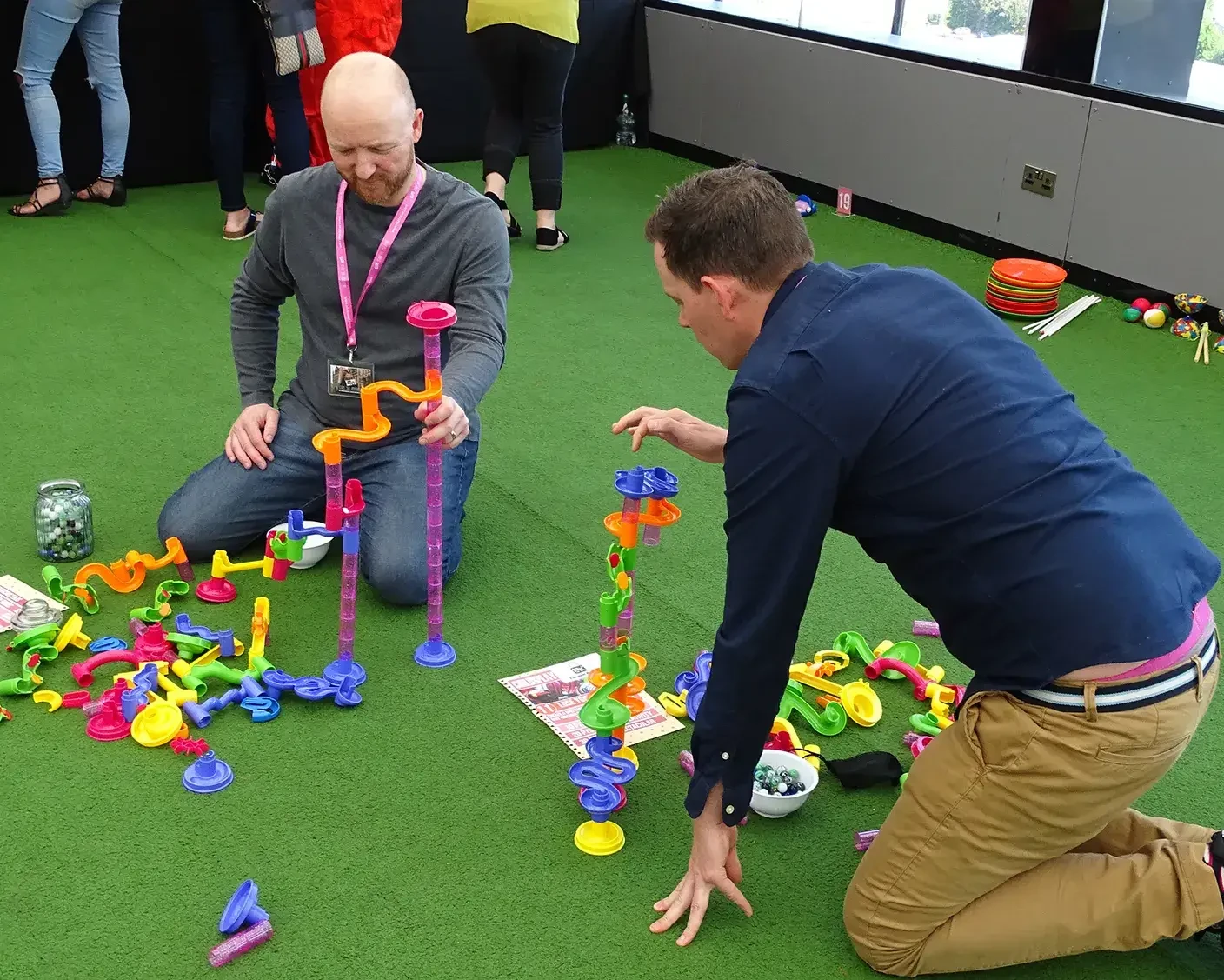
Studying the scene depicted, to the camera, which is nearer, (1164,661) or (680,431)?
(1164,661)

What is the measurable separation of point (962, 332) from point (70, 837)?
1.59 metres

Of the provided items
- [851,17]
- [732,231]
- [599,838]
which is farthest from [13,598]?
[851,17]

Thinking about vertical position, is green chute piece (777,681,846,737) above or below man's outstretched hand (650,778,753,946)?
below

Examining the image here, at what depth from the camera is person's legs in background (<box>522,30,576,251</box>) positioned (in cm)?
498

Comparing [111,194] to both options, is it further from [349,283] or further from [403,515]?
[403,515]

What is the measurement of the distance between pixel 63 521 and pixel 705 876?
1.74 m

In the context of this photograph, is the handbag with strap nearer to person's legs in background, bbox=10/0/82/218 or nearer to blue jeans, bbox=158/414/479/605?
person's legs in background, bbox=10/0/82/218

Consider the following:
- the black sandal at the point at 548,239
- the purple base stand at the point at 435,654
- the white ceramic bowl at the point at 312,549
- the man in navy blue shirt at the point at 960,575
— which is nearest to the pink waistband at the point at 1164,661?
the man in navy blue shirt at the point at 960,575

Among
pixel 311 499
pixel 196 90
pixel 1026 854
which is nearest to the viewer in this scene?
pixel 1026 854

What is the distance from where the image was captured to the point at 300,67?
4898 mm

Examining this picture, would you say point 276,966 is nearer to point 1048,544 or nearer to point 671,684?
point 671,684

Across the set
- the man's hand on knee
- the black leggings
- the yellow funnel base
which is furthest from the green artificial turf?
the black leggings

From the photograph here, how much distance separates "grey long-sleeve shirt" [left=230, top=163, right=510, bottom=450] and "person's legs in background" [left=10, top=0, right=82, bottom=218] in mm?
2801

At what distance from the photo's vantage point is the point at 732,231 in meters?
1.75
